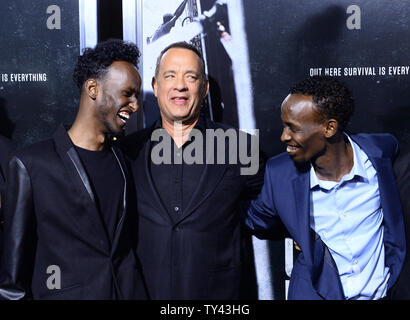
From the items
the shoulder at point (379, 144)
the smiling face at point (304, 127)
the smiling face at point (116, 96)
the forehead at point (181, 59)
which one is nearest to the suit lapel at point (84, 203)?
the smiling face at point (116, 96)

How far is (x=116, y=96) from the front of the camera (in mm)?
2344

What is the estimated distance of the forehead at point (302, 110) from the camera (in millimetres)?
2352

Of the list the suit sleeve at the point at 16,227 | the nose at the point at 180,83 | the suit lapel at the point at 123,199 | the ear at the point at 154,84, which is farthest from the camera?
the ear at the point at 154,84

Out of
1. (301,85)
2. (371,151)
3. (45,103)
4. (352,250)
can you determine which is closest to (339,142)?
(371,151)

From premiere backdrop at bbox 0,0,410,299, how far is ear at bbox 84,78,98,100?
673 mm

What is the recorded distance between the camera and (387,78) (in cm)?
295

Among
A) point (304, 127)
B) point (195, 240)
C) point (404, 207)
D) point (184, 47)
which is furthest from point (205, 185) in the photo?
point (404, 207)

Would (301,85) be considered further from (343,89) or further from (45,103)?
(45,103)

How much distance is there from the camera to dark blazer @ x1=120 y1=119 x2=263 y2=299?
244 cm

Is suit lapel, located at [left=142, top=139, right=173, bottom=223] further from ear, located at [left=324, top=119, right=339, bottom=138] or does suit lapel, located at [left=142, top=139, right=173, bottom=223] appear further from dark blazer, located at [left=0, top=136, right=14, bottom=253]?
ear, located at [left=324, top=119, right=339, bottom=138]

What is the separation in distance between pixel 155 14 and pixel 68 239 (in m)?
1.58

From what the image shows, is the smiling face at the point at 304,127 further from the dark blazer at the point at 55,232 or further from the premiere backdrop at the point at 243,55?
the dark blazer at the point at 55,232

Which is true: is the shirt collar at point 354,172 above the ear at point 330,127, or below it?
below

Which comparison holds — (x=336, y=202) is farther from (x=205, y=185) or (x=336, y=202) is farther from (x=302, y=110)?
(x=205, y=185)
